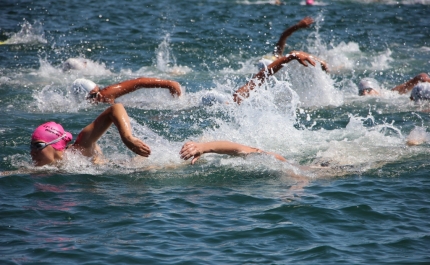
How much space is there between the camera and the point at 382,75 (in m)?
16.3

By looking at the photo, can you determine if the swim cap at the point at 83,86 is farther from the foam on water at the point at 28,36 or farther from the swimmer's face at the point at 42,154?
the foam on water at the point at 28,36

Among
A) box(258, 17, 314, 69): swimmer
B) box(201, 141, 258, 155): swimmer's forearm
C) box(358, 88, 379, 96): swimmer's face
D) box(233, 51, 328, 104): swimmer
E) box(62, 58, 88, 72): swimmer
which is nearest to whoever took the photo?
box(201, 141, 258, 155): swimmer's forearm

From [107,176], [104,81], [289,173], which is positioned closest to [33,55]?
[104,81]

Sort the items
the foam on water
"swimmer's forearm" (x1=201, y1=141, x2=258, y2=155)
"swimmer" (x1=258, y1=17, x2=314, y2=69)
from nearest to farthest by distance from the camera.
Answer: "swimmer's forearm" (x1=201, y1=141, x2=258, y2=155) → "swimmer" (x1=258, y1=17, x2=314, y2=69) → the foam on water

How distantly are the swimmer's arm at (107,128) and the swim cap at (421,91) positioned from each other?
24.8 ft

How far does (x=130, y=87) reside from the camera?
11.0 meters

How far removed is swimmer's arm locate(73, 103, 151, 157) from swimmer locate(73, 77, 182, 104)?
275 cm

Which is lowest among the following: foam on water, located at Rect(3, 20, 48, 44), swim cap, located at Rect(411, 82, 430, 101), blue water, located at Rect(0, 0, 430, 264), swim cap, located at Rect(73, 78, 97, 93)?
blue water, located at Rect(0, 0, 430, 264)

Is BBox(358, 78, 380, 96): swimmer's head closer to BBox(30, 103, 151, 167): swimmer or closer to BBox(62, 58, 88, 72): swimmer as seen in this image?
BBox(62, 58, 88, 72): swimmer

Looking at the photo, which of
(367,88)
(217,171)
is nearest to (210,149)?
(217,171)

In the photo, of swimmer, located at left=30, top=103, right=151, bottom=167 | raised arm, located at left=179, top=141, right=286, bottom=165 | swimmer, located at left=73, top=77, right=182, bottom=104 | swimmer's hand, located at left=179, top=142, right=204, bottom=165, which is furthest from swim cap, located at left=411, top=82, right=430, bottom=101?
swimmer, located at left=30, top=103, right=151, bottom=167

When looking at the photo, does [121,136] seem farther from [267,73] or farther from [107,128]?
[267,73]

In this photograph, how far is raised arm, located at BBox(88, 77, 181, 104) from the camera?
10.8m

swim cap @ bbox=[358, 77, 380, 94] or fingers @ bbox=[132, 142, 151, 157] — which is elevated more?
swim cap @ bbox=[358, 77, 380, 94]
